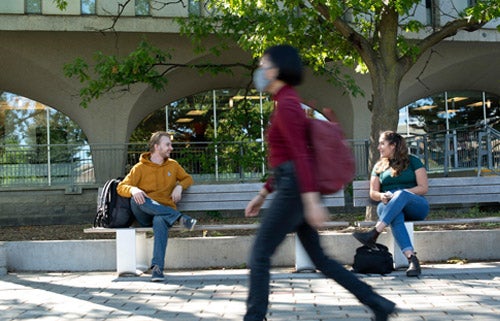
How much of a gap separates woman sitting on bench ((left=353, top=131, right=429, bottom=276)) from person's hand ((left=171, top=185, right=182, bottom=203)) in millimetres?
1949

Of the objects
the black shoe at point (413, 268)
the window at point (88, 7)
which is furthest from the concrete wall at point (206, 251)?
the window at point (88, 7)

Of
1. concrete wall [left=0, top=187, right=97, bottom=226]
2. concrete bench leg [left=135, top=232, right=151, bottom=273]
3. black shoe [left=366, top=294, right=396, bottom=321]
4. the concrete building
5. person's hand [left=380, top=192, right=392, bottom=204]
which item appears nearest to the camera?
black shoe [left=366, top=294, right=396, bottom=321]

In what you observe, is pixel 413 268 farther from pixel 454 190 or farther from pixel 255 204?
pixel 255 204

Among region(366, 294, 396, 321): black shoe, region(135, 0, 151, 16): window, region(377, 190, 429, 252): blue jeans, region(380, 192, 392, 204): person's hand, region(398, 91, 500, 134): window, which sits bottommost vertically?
region(366, 294, 396, 321): black shoe

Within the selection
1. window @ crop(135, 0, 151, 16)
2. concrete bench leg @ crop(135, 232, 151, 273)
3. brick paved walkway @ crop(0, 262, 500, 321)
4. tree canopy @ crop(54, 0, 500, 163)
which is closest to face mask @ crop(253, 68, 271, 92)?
brick paved walkway @ crop(0, 262, 500, 321)

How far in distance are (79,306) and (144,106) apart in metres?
14.6

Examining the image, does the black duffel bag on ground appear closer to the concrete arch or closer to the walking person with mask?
the walking person with mask

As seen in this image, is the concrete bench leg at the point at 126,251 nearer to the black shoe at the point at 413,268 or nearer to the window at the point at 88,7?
the black shoe at the point at 413,268

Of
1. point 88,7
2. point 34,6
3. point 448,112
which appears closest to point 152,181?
point 88,7

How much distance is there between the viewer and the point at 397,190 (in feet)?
22.7

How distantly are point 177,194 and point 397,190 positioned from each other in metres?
2.38

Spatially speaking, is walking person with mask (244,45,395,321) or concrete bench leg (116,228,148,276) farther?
concrete bench leg (116,228,148,276)

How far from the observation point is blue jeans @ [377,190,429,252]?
6.59 metres

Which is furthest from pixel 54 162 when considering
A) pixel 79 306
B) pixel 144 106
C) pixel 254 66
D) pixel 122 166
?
pixel 79 306
